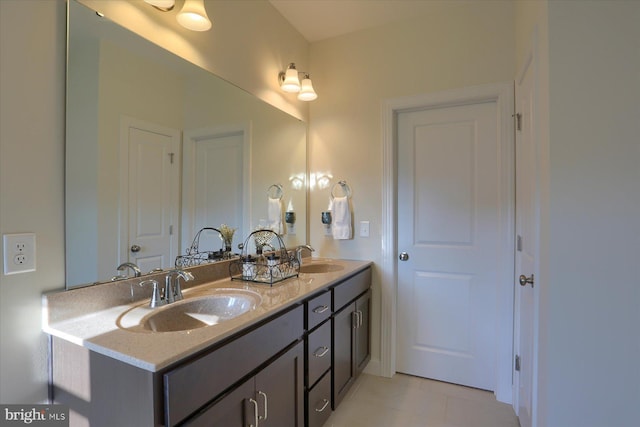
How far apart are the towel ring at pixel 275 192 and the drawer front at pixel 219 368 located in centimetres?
112

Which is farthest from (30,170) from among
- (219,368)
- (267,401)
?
(267,401)

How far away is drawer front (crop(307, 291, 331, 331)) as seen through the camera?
1.57 meters

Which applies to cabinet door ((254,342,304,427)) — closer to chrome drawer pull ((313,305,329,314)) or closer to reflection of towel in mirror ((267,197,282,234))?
chrome drawer pull ((313,305,329,314))

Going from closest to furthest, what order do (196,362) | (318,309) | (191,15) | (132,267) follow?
(196,362) < (132,267) < (191,15) < (318,309)

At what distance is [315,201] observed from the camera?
2.69m

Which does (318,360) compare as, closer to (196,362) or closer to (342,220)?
(196,362)

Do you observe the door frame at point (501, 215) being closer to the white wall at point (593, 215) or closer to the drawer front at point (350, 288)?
the drawer front at point (350, 288)

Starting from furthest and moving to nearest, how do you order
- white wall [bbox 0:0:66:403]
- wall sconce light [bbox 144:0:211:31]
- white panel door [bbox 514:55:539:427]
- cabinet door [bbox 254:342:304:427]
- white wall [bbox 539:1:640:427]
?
white panel door [bbox 514:55:539:427] → wall sconce light [bbox 144:0:211:31] → cabinet door [bbox 254:342:304:427] → white wall [bbox 539:1:640:427] → white wall [bbox 0:0:66:403]

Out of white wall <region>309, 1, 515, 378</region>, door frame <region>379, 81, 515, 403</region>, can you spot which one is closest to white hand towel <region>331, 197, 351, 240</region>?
white wall <region>309, 1, 515, 378</region>

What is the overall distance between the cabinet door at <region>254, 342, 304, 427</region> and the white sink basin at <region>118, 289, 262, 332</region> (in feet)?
0.88

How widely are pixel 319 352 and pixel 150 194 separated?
45.0 inches

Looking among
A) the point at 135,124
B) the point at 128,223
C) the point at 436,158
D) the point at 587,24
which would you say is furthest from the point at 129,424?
the point at 436,158

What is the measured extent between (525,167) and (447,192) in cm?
59

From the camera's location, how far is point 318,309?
1647mm
